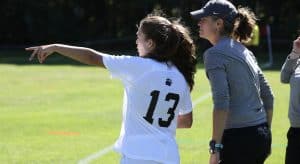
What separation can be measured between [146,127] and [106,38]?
38.7 m

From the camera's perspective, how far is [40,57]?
14.5 feet

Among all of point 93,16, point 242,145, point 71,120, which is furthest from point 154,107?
point 93,16

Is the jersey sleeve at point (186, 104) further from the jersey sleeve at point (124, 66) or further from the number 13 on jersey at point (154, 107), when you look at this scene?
the jersey sleeve at point (124, 66)

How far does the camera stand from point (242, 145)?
5219 millimetres

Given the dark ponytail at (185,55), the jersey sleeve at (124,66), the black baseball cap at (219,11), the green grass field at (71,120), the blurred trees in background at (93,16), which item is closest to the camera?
the jersey sleeve at (124,66)

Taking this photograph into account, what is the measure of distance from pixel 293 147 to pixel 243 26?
1.81 metres

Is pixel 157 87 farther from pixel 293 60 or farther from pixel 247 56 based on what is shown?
pixel 293 60

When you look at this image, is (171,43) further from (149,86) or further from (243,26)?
(243,26)

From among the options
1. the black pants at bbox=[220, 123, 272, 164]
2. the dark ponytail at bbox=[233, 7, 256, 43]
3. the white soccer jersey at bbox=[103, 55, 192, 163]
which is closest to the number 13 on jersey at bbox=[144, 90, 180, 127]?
the white soccer jersey at bbox=[103, 55, 192, 163]

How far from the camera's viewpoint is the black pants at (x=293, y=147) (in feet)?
21.8

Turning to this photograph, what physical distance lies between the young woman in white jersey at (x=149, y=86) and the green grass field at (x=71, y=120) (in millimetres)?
5511

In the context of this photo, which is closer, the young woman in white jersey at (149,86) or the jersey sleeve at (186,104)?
the young woman in white jersey at (149,86)

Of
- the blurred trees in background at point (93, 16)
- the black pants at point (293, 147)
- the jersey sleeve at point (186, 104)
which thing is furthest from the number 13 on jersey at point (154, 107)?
the blurred trees in background at point (93, 16)

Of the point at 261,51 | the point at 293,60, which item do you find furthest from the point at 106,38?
the point at 293,60
